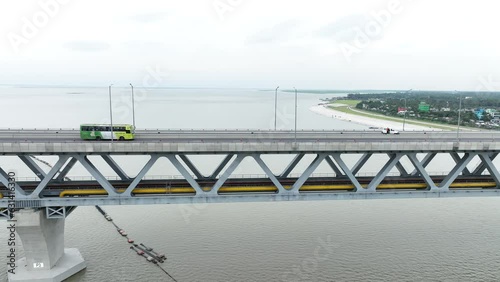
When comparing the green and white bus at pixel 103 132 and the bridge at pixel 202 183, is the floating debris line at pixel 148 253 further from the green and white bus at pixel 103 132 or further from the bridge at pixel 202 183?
the green and white bus at pixel 103 132

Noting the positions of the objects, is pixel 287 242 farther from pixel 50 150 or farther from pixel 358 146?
pixel 50 150

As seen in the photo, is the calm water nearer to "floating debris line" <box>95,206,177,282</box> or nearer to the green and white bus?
"floating debris line" <box>95,206,177,282</box>

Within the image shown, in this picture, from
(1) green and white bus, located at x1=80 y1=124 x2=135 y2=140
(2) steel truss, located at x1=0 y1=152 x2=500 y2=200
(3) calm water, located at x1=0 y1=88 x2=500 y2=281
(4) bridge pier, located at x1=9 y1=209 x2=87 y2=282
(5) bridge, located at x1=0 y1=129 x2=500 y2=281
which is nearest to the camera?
(2) steel truss, located at x1=0 y1=152 x2=500 y2=200

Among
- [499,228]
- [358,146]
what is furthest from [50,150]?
[499,228]

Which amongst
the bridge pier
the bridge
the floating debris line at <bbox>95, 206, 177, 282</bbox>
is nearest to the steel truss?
the bridge

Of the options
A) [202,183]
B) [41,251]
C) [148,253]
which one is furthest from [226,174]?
[41,251]
